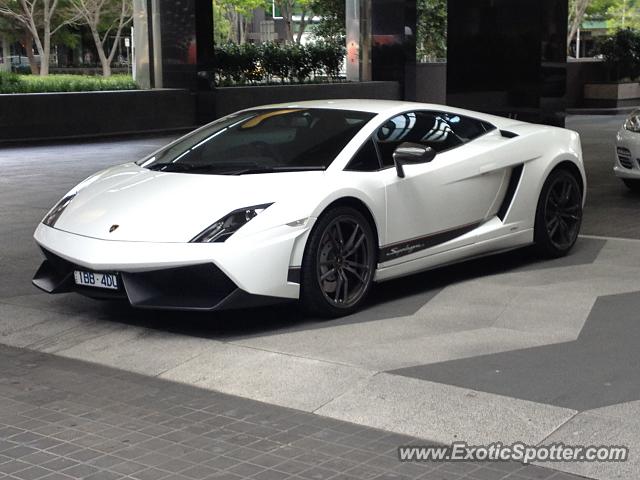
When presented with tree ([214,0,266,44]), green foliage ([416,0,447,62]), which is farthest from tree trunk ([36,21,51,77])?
green foliage ([416,0,447,62])

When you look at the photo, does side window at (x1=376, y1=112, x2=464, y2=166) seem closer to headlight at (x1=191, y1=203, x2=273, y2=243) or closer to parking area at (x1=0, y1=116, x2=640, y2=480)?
parking area at (x1=0, y1=116, x2=640, y2=480)

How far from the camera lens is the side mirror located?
718 cm

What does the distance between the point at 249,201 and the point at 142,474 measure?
2.44m

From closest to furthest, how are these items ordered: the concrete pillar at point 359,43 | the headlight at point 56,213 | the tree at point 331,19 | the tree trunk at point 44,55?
the headlight at point 56,213 → the concrete pillar at point 359,43 → the tree at point 331,19 → the tree trunk at point 44,55

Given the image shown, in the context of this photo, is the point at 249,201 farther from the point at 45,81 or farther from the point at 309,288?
the point at 45,81

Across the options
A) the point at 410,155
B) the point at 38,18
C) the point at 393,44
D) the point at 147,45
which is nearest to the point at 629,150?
the point at 410,155

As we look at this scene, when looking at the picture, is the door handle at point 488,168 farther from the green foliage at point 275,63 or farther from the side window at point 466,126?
the green foliage at point 275,63

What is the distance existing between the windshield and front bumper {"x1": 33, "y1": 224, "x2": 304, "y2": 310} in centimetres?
75

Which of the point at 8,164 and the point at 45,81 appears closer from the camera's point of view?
the point at 8,164

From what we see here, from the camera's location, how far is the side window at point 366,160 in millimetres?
7027

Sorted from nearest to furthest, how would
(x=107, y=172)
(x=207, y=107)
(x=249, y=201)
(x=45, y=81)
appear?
1. (x=249, y=201)
2. (x=107, y=172)
3. (x=45, y=81)
4. (x=207, y=107)

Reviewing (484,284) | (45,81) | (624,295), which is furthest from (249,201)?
(45,81)

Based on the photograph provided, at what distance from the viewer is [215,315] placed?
23.1 ft

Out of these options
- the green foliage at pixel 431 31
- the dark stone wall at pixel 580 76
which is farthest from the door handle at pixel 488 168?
the green foliage at pixel 431 31
